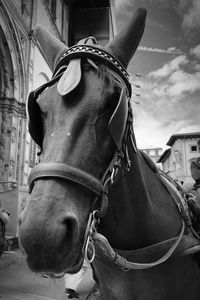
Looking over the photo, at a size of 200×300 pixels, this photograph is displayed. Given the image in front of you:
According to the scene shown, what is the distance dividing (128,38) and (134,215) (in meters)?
1.00

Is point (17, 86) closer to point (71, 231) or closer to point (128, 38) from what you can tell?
point (128, 38)

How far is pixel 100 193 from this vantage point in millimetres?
945

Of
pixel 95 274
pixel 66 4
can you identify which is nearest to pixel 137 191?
pixel 95 274

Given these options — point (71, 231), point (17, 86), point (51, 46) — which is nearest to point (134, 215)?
point (71, 231)

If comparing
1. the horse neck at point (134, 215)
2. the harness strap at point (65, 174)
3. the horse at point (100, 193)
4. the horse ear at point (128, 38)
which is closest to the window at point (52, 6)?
the horse at point (100, 193)

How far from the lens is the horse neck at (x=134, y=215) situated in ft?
4.16

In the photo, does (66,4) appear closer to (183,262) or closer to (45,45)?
(45,45)

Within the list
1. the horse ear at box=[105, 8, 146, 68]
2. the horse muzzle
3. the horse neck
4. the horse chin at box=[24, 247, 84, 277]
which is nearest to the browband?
the horse ear at box=[105, 8, 146, 68]

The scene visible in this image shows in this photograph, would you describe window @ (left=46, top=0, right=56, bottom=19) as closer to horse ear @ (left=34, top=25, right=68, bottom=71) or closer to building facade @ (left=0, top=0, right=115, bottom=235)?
building facade @ (left=0, top=0, right=115, bottom=235)

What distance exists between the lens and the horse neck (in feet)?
4.16

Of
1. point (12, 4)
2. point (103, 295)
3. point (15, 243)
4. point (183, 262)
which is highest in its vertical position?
point (12, 4)

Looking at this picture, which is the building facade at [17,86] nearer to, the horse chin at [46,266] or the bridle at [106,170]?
the bridle at [106,170]

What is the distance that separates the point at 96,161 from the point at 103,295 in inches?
43.8

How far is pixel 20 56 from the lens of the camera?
8734 millimetres
